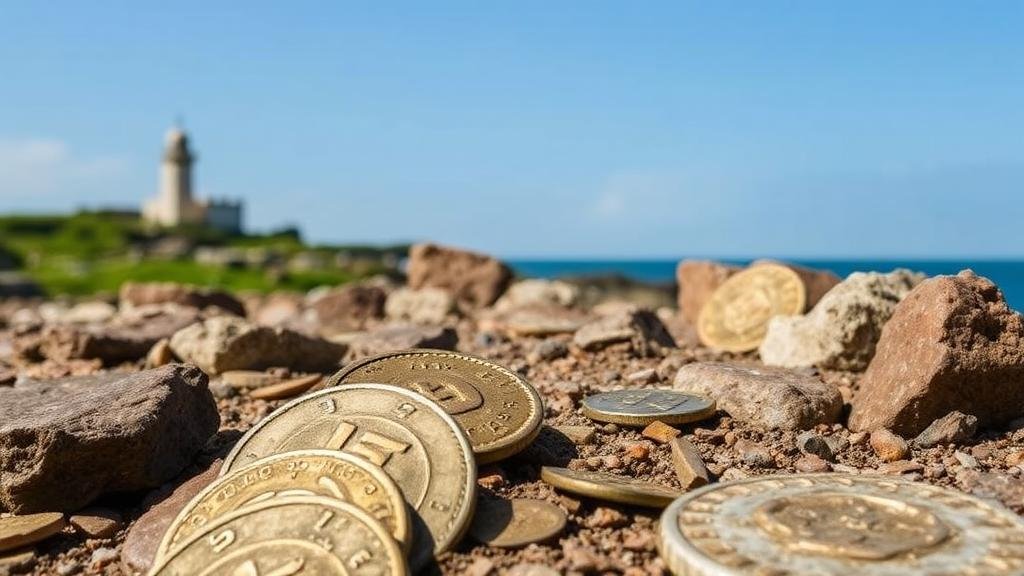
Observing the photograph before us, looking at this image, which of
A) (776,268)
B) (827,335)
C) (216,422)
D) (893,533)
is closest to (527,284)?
(776,268)

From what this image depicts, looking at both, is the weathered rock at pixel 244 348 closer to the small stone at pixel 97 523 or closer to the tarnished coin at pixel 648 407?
the small stone at pixel 97 523

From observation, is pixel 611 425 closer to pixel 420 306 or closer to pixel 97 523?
pixel 97 523

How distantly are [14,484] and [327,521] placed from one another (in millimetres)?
2031

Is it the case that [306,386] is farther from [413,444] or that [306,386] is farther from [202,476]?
[413,444]

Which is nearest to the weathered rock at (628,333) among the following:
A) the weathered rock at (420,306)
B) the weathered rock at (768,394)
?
the weathered rock at (768,394)

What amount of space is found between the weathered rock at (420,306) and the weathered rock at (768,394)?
18.5 feet

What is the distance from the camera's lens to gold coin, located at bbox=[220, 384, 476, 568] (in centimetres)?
396

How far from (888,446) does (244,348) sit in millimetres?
4612

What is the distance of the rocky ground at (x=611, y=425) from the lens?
4.39 meters

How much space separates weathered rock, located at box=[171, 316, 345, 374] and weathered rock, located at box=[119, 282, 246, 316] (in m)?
5.38

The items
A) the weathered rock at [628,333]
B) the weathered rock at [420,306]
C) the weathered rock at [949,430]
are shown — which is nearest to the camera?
the weathered rock at [949,430]

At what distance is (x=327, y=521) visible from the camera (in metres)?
3.71

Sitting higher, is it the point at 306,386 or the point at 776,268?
the point at 776,268

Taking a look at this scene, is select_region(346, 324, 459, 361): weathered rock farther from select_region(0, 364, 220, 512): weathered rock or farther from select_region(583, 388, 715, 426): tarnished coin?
select_region(0, 364, 220, 512): weathered rock
